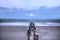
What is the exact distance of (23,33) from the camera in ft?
4.66

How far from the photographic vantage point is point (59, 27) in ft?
4.75

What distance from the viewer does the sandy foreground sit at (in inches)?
55.6

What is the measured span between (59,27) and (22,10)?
57 centimetres

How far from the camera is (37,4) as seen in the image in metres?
1.35

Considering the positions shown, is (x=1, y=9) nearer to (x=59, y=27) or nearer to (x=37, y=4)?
(x=37, y=4)

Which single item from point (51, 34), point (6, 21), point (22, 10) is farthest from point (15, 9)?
point (51, 34)

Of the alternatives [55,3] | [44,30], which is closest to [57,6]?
[55,3]

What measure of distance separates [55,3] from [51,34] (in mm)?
429

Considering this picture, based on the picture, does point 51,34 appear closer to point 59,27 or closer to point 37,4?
point 59,27

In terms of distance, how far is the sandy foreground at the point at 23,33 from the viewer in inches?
55.6

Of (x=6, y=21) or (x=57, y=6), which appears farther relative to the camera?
(x=6, y=21)

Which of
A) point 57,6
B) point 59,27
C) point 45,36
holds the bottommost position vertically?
point 45,36

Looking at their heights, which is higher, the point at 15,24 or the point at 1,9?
the point at 1,9

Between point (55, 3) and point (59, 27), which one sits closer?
point (55, 3)
